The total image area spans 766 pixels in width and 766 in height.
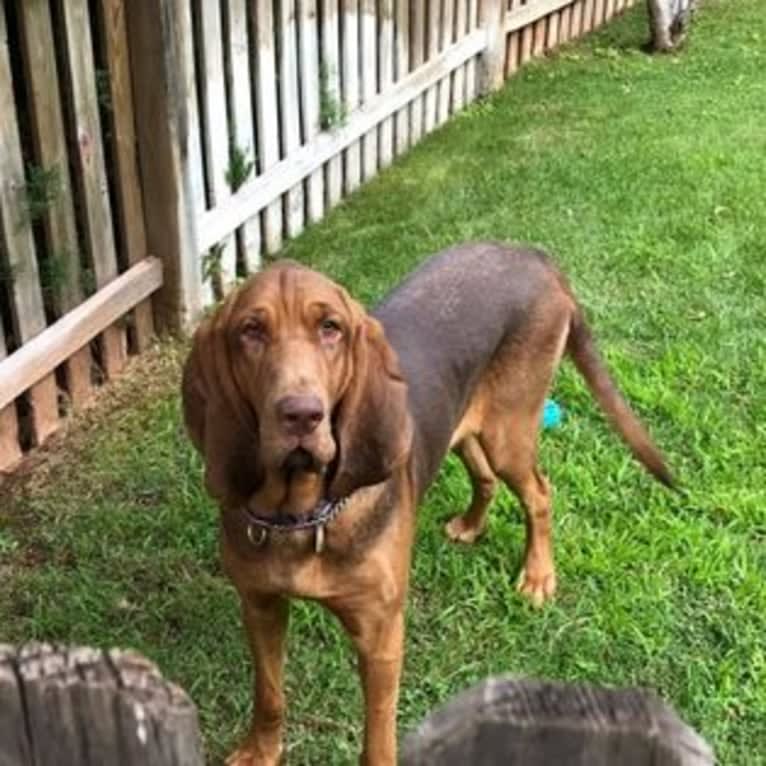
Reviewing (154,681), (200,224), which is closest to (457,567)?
(200,224)

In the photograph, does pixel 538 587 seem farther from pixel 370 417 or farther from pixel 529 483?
pixel 370 417

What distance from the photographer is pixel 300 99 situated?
22.3 ft

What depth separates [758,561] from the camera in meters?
4.27

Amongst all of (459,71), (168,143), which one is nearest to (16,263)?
(168,143)

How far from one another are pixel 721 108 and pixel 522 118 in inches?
54.8

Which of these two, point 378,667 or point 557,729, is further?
point 378,667

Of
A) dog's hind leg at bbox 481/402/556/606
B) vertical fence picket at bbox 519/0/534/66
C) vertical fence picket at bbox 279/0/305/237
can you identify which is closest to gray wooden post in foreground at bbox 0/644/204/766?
dog's hind leg at bbox 481/402/556/606

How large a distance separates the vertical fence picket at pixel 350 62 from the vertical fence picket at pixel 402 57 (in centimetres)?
55

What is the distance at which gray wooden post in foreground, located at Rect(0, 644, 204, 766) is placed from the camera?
51.4 inches

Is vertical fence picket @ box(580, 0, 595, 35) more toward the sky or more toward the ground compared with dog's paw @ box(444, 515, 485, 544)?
more toward the ground

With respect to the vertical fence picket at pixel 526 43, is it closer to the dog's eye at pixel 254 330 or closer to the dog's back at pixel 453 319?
the dog's back at pixel 453 319

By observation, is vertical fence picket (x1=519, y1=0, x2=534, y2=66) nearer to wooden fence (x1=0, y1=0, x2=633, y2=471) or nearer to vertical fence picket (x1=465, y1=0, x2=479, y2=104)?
vertical fence picket (x1=465, y1=0, x2=479, y2=104)

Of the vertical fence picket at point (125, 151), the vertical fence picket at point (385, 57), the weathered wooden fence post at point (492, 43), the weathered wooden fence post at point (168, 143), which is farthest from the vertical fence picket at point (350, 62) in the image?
the vertical fence picket at point (125, 151)

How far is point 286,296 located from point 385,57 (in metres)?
5.27
